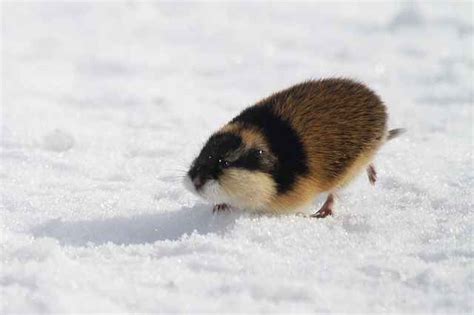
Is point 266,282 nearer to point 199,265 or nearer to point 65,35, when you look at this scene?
point 199,265

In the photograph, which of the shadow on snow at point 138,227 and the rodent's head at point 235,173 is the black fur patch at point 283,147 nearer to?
the rodent's head at point 235,173

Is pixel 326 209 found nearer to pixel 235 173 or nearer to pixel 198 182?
pixel 235 173

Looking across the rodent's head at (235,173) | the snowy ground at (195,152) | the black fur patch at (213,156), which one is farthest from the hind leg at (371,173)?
the black fur patch at (213,156)

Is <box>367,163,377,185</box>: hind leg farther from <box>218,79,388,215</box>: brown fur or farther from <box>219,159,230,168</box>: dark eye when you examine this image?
<box>219,159,230,168</box>: dark eye

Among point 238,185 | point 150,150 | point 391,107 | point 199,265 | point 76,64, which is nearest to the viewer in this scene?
point 199,265

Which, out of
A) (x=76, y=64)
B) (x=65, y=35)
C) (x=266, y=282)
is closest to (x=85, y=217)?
(x=266, y=282)

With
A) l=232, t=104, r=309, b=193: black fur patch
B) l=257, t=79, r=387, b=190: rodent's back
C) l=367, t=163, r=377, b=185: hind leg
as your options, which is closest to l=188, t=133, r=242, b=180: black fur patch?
l=232, t=104, r=309, b=193: black fur patch

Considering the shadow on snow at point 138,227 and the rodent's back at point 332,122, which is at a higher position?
the rodent's back at point 332,122
